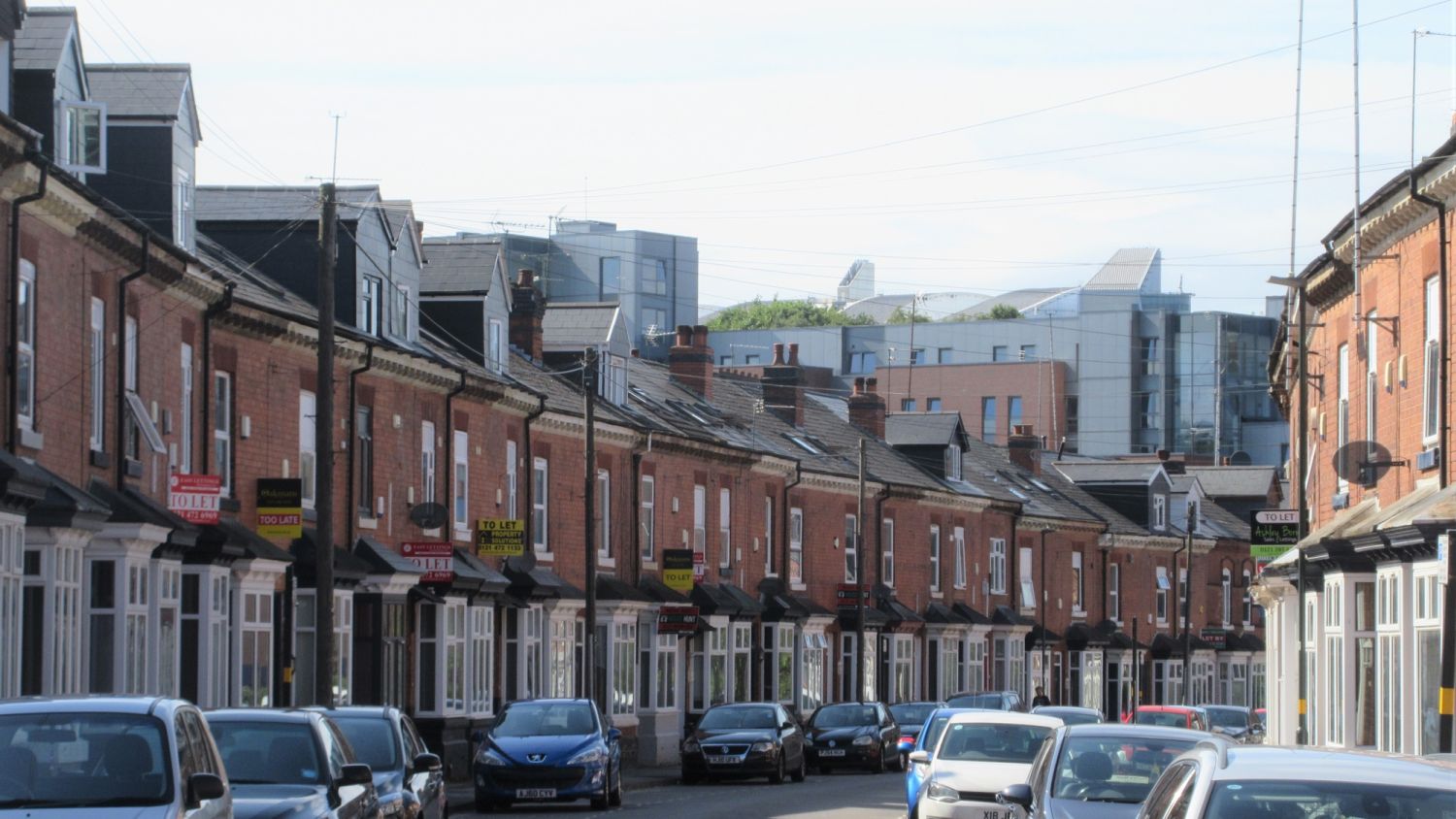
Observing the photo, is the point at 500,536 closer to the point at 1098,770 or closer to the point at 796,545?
the point at 796,545

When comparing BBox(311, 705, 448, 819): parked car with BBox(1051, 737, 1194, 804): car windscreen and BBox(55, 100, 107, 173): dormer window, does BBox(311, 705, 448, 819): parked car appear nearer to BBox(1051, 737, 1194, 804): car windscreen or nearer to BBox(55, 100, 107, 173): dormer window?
BBox(1051, 737, 1194, 804): car windscreen

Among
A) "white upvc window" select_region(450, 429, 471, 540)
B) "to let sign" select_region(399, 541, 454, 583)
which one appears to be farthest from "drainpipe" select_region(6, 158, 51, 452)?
"white upvc window" select_region(450, 429, 471, 540)

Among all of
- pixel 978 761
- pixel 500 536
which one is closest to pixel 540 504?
pixel 500 536

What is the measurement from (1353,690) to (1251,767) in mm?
21775

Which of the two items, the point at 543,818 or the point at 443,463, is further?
the point at 443,463

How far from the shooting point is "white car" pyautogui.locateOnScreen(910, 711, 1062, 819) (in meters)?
22.1

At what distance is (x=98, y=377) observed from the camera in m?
26.5

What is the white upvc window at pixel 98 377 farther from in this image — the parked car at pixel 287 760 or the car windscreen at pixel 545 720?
the parked car at pixel 287 760

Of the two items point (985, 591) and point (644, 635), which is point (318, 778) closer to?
point (644, 635)

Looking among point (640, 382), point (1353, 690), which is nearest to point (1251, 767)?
point (1353, 690)

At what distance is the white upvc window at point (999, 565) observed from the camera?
232 ft

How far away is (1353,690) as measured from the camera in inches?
1195

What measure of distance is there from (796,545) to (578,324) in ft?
27.3

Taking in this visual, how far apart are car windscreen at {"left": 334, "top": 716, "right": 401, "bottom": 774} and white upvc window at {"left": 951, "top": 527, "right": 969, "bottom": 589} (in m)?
48.3
